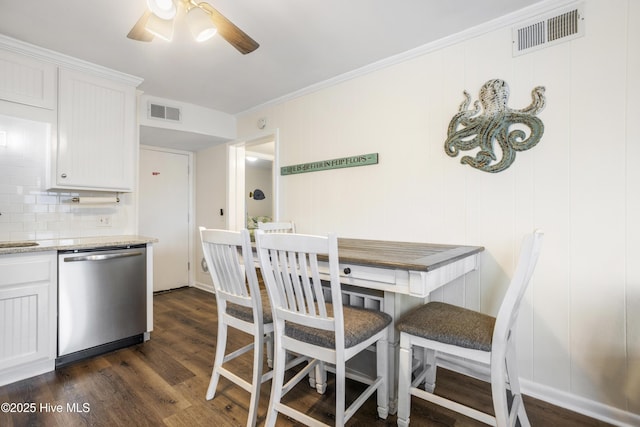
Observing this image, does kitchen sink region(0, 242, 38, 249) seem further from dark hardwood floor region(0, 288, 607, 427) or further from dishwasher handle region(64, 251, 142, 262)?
dark hardwood floor region(0, 288, 607, 427)

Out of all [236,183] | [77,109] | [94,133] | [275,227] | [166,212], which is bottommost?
[275,227]

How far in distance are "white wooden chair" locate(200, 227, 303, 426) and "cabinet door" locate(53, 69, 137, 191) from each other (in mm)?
1710

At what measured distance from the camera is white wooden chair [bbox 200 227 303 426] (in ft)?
5.17

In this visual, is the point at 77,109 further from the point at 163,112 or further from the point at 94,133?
the point at 163,112

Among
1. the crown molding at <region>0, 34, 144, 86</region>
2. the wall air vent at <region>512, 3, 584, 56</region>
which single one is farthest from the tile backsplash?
the wall air vent at <region>512, 3, 584, 56</region>

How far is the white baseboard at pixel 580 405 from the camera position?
163 cm

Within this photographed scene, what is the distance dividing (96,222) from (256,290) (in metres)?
2.38

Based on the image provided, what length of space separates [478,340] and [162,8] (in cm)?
212

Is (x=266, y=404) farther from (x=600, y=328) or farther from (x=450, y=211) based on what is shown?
(x=600, y=328)

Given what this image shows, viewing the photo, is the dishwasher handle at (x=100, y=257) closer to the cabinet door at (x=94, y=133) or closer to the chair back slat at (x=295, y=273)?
the cabinet door at (x=94, y=133)

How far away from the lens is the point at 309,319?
137cm

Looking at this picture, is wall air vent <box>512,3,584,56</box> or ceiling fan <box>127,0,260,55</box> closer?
ceiling fan <box>127,0,260,55</box>

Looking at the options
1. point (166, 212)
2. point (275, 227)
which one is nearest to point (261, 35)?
point (275, 227)

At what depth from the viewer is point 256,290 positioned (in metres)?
1.61
